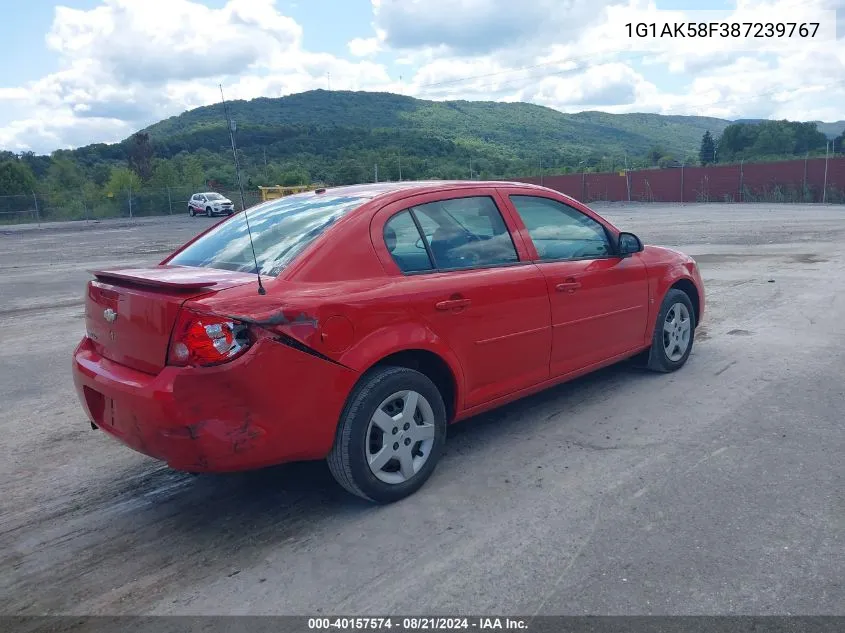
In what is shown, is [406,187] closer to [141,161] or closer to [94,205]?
[94,205]

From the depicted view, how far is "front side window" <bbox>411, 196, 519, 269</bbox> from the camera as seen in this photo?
418 cm

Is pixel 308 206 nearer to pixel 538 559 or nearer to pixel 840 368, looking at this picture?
pixel 538 559

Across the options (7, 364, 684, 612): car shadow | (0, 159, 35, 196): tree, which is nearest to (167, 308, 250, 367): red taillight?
(7, 364, 684, 612): car shadow

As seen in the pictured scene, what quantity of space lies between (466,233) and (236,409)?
1826mm

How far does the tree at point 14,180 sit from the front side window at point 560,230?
60638 mm

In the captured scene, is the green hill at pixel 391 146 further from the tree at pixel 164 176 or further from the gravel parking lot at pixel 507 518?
the gravel parking lot at pixel 507 518

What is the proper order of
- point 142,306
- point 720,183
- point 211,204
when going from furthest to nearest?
point 211,204, point 720,183, point 142,306

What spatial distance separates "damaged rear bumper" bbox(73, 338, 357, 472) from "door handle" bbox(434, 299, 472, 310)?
0.69 metres

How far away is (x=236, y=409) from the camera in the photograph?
127 inches

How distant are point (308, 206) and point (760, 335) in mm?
5007

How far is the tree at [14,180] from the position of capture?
56.4 m

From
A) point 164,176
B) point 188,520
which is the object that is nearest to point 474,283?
point 188,520

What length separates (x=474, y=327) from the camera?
413cm

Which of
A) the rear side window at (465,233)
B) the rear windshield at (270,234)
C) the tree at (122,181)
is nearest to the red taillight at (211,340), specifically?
the rear windshield at (270,234)
